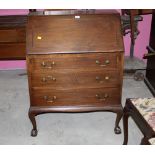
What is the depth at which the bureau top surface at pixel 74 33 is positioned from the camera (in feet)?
7.58

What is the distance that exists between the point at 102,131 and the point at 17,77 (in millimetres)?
1985

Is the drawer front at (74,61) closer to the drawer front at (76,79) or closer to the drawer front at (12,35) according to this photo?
the drawer front at (76,79)

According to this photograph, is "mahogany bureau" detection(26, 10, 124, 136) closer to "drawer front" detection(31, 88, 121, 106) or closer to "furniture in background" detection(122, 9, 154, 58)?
"drawer front" detection(31, 88, 121, 106)

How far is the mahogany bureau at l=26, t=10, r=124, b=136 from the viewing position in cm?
231

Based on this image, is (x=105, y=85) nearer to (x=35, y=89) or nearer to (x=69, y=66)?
(x=69, y=66)

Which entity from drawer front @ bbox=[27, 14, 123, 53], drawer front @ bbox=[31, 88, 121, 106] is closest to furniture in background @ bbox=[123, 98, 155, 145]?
drawer front @ bbox=[31, 88, 121, 106]

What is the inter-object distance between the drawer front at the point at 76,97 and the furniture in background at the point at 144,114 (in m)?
0.32

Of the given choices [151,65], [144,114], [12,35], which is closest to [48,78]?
[144,114]

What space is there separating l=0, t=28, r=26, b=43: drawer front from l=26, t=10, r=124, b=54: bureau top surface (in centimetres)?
109

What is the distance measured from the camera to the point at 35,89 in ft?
8.08

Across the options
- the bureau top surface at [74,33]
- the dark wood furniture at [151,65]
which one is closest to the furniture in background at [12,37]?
the bureau top surface at [74,33]

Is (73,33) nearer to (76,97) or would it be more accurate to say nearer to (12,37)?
(76,97)

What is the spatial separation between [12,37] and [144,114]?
2.22 metres

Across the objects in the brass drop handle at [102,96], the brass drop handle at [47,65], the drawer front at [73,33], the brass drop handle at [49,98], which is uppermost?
the drawer front at [73,33]
